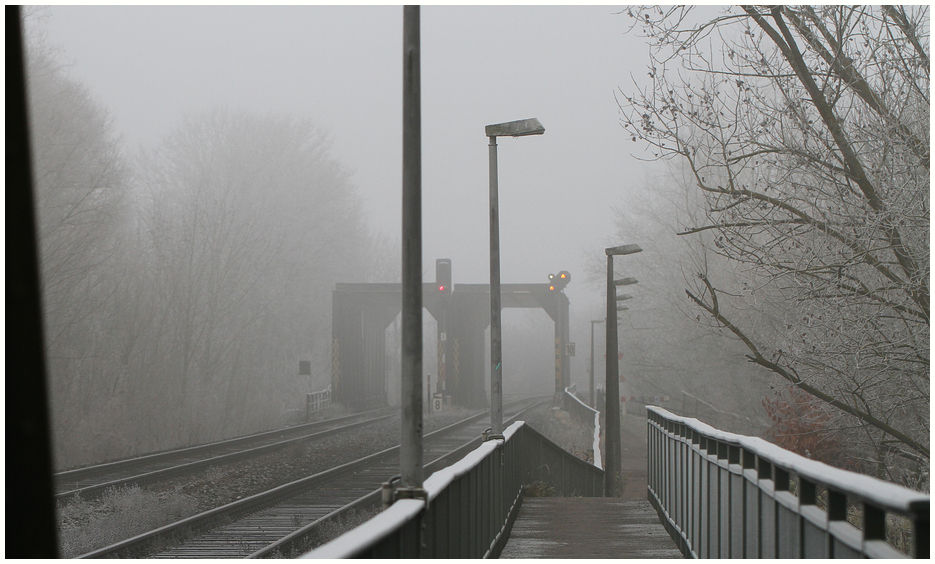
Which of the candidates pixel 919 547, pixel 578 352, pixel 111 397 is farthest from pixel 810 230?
pixel 578 352

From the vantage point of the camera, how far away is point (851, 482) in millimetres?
3643

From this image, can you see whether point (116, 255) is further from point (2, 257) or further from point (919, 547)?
point (919, 547)

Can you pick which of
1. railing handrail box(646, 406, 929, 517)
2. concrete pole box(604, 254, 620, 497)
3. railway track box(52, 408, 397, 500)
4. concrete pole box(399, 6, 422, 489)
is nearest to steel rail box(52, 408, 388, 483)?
railway track box(52, 408, 397, 500)

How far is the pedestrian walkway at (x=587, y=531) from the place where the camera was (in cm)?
998

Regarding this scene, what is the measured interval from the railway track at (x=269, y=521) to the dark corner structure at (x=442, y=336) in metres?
24.8

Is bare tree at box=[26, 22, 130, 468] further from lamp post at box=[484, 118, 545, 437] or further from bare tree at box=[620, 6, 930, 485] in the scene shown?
bare tree at box=[620, 6, 930, 485]

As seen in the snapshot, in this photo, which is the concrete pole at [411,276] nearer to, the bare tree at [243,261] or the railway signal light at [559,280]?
the bare tree at [243,261]

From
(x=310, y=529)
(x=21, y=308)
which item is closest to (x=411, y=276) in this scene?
(x=310, y=529)

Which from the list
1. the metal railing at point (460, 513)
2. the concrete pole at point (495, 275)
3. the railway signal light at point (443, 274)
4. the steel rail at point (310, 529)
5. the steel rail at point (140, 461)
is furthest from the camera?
the railway signal light at point (443, 274)

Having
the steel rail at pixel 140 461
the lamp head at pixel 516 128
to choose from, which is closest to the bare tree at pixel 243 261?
the steel rail at pixel 140 461

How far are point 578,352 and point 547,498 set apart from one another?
12903cm

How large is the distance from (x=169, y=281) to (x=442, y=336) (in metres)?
17.2

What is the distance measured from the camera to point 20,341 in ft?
71.7

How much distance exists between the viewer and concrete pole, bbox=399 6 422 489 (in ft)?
20.5
